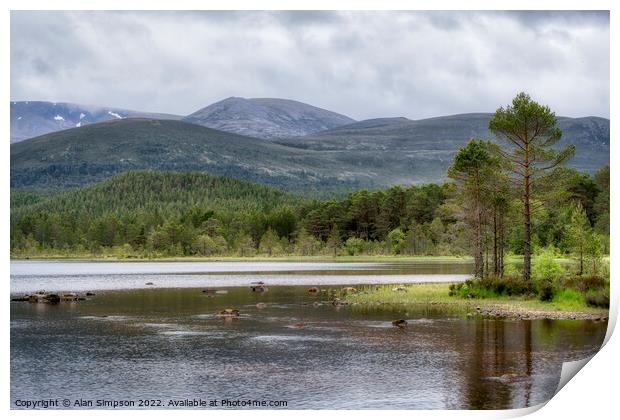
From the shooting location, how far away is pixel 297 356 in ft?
96.7

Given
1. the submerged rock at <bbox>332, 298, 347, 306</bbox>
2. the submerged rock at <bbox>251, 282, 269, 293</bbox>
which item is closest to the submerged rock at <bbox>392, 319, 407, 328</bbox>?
the submerged rock at <bbox>332, 298, 347, 306</bbox>

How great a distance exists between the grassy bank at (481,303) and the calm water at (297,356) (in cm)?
176

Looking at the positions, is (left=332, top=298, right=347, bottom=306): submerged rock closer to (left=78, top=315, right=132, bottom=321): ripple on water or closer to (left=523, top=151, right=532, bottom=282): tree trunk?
(left=523, top=151, right=532, bottom=282): tree trunk

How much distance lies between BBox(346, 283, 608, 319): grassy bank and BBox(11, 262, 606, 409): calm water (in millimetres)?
1762

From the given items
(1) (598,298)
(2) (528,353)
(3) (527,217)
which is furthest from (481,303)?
(2) (528,353)

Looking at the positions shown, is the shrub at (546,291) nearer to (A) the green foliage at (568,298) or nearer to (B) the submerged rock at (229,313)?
(A) the green foliage at (568,298)

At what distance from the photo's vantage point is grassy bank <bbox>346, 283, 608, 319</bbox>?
125ft

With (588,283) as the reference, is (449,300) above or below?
below

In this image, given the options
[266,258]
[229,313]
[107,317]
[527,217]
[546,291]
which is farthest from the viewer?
[266,258]

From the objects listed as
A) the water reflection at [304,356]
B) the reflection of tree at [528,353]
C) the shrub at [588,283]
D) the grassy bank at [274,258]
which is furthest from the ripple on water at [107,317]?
the grassy bank at [274,258]

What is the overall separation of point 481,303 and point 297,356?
659 inches

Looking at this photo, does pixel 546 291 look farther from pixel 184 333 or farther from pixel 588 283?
pixel 184 333
